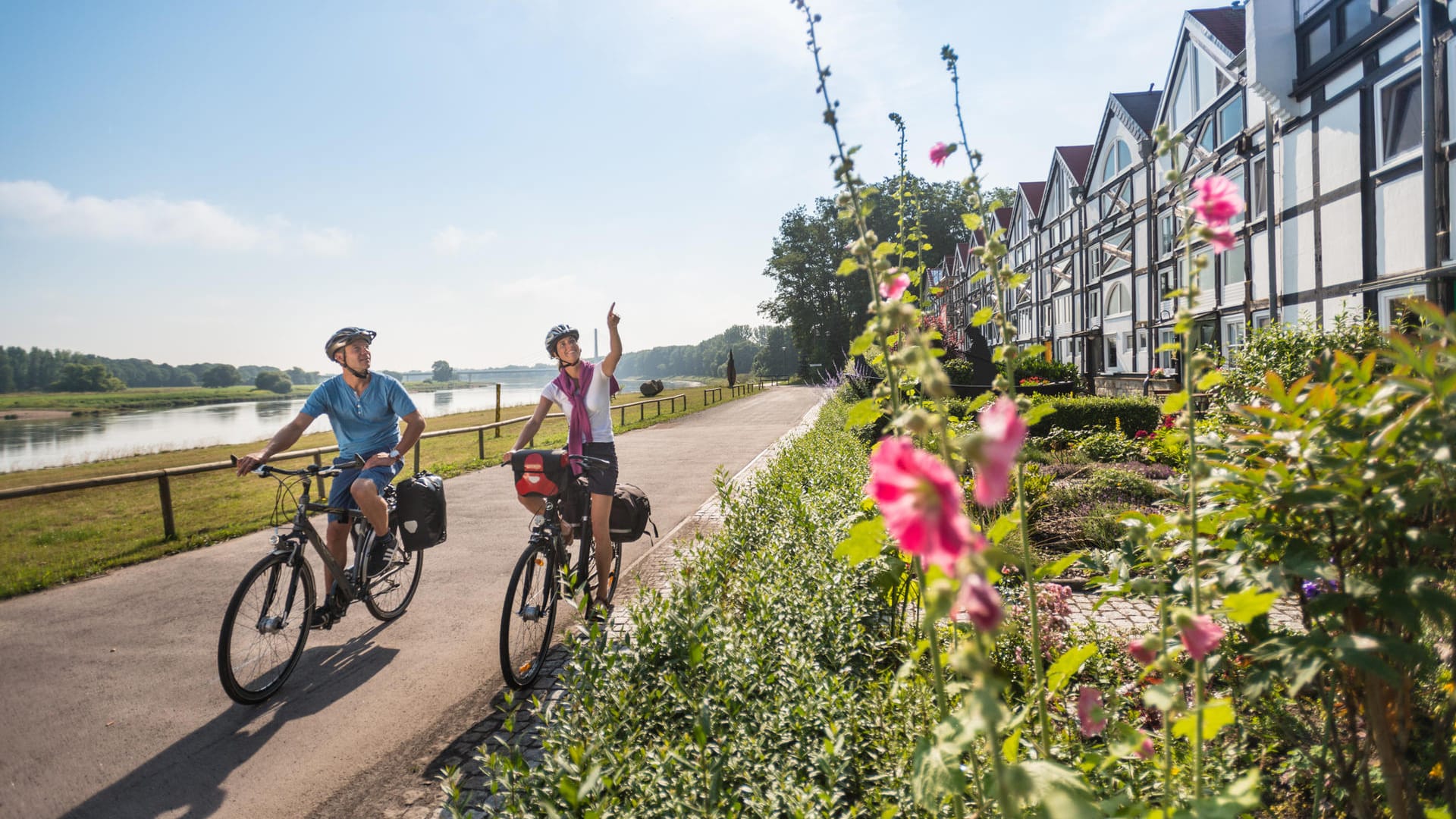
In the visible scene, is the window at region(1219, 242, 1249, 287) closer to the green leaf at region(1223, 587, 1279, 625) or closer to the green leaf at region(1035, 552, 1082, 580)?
the green leaf at region(1035, 552, 1082, 580)

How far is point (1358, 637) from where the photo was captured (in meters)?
1.27

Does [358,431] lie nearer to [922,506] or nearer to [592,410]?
[592,410]

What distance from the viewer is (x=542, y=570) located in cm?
443

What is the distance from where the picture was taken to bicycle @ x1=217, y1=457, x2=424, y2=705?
3.99m

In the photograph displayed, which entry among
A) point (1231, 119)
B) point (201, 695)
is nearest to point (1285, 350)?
point (201, 695)

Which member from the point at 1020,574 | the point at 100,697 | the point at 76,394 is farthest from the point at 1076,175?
the point at 76,394

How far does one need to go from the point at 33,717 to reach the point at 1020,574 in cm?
580

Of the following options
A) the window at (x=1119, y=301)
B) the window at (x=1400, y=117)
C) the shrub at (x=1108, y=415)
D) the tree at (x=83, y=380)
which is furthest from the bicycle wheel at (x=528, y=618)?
the tree at (x=83, y=380)

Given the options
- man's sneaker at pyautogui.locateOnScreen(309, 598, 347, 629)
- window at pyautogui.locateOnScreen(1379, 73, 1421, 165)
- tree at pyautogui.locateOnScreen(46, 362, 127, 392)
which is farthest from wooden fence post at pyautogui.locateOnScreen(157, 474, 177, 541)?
tree at pyautogui.locateOnScreen(46, 362, 127, 392)

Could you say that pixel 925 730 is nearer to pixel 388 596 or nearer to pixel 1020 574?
pixel 1020 574

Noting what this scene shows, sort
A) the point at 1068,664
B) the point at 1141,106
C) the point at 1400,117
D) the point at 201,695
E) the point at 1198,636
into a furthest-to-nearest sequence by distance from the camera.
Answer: the point at 1141,106, the point at 1400,117, the point at 201,695, the point at 1068,664, the point at 1198,636

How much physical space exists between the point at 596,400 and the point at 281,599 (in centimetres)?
226

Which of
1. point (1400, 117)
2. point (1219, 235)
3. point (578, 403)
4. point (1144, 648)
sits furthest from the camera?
point (1400, 117)

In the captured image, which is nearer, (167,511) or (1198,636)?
(1198,636)
